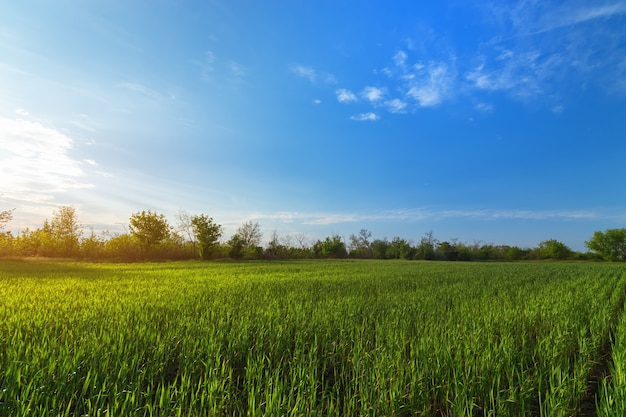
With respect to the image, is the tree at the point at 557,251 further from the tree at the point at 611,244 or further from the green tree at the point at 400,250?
the green tree at the point at 400,250

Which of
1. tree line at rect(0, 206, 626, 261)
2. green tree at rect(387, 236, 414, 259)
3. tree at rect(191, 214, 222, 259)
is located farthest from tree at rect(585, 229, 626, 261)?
tree at rect(191, 214, 222, 259)

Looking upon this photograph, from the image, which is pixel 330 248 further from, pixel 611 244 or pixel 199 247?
pixel 611 244

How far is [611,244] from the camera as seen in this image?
201 feet

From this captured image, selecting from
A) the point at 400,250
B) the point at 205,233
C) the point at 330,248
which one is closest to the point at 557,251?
the point at 400,250

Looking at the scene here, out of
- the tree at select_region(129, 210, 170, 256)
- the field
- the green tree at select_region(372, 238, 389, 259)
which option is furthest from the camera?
the green tree at select_region(372, 238, 389, 259)

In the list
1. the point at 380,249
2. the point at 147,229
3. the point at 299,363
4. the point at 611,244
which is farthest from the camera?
the point at 380,249

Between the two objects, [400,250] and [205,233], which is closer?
[205,233]

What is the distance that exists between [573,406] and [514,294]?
29.2ft

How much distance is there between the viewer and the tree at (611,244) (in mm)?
60375

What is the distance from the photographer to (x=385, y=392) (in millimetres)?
3027

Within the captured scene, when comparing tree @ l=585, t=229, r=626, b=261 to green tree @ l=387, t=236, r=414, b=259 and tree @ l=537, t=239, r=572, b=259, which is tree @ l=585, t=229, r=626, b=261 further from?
green tree @ l=387, t=236, r=414, b=259

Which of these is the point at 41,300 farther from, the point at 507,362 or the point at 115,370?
the point at 507,362

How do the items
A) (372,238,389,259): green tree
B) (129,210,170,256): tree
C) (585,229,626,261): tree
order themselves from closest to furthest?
(129,210,170,256): tree < (585,229,626,261): tree < (372,238,389,259): green tree

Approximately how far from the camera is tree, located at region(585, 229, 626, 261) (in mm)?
60375
